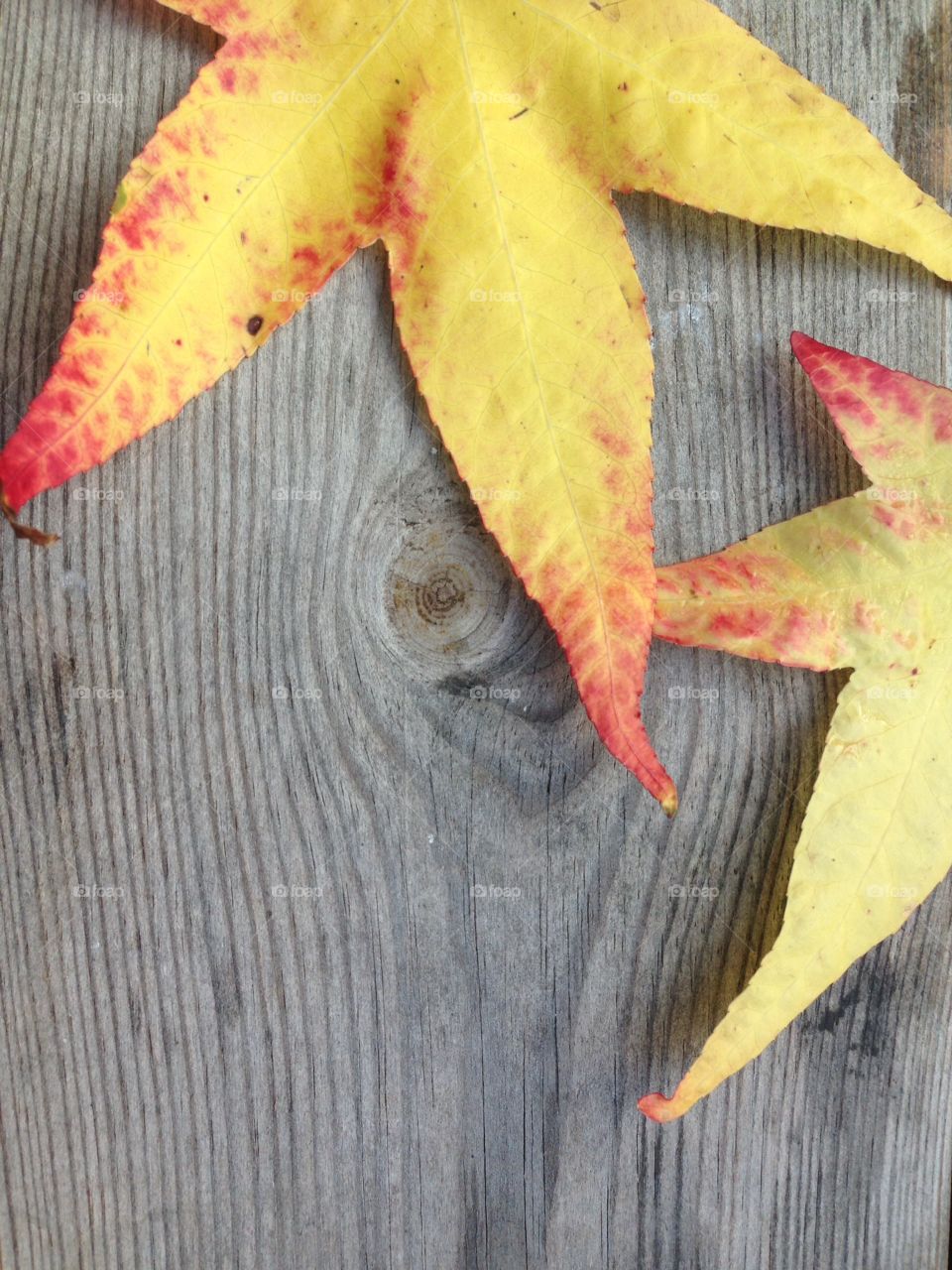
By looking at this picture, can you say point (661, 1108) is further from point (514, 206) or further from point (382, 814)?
point (514, 206)

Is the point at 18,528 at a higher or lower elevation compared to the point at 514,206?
lower

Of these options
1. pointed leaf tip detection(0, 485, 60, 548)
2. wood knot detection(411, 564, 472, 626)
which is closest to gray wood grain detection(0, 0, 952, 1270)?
wood knot detection(411, 564, 472, 626)

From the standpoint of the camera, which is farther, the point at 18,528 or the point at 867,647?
the point at 867,647

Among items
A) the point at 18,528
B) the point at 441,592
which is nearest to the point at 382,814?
the point at 441,592

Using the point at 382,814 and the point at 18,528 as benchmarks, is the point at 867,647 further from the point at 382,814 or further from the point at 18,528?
the point at 18,528

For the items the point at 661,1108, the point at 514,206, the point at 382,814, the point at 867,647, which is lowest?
the point at 661,1108

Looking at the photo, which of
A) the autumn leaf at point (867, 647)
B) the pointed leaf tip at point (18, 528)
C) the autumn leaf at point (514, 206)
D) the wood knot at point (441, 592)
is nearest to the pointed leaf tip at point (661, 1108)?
the autumn leaf at point (867, 647)

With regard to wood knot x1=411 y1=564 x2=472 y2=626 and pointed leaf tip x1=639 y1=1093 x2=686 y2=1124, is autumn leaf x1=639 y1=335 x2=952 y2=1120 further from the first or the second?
wood knot x1=411 y1=564 x2=472 y2=626
